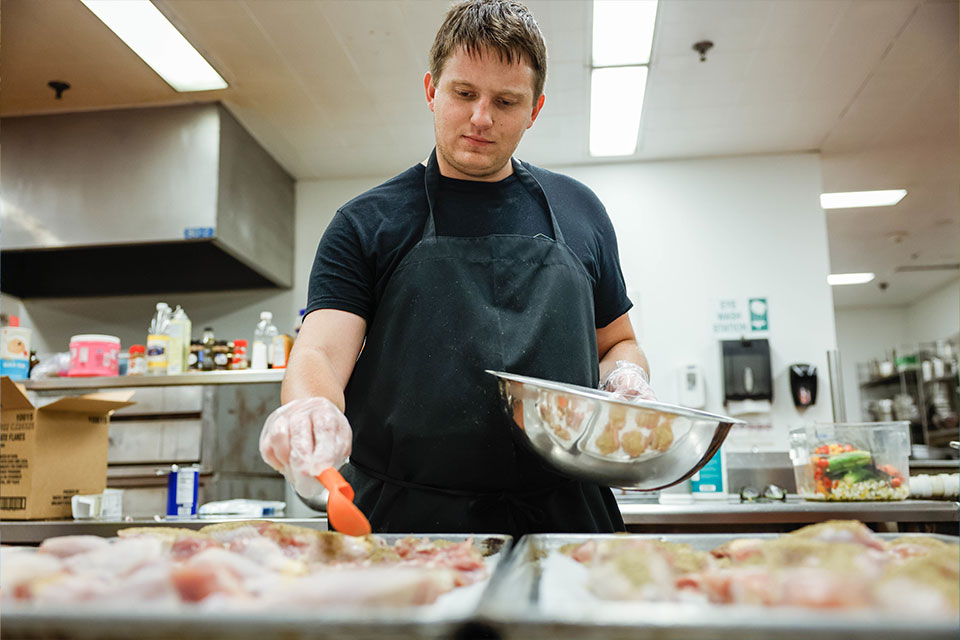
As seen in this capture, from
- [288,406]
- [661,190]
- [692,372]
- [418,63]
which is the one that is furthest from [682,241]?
[288,406]

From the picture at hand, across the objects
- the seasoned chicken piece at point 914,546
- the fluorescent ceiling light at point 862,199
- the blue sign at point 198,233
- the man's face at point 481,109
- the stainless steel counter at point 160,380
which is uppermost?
the fluorescent ceiling light at point 862,199

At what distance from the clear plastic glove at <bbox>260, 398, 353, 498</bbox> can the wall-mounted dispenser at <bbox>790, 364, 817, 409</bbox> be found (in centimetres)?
374

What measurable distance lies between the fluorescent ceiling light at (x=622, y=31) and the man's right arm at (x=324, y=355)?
224 centimetres

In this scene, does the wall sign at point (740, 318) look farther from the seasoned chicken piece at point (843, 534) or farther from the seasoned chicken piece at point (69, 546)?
the seasoned chicken piece at point (69, 546)

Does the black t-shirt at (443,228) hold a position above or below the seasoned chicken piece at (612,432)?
above

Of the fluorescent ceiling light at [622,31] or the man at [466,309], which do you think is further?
the fluorescent ceiling light at [622,31]

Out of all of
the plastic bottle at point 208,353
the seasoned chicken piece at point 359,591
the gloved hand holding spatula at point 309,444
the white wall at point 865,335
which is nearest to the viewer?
the seasoned chicken piece at point 359,591

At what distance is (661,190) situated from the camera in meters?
4.59

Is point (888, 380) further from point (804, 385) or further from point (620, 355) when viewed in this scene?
point (620, 355)

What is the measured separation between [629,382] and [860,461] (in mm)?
2015

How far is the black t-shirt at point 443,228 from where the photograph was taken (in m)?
1.35

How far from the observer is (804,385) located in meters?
4.21

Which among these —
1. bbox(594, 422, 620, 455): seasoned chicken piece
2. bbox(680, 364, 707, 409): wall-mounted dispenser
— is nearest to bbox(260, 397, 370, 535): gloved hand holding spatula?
bbox(594, 422, 620, 455): seasoned chicken piece

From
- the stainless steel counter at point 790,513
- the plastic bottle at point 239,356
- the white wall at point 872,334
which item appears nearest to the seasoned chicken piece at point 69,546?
the stainless steel counter at point 790,513
